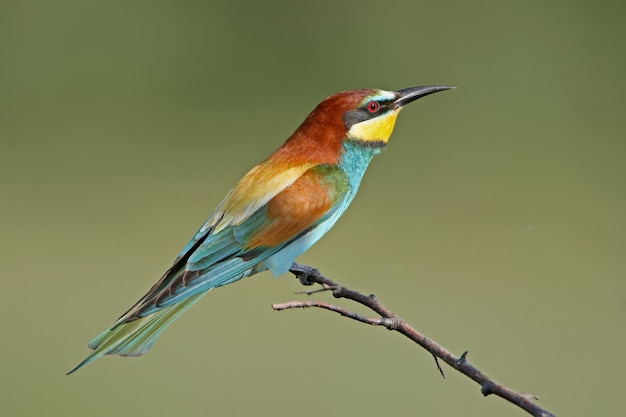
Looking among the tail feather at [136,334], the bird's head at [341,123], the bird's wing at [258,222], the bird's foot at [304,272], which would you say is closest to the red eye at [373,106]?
the bird's head at [341,123]

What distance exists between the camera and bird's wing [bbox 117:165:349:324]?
4.88 ft

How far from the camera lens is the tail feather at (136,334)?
1.31m

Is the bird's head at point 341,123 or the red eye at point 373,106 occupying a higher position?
the red eye at point 373,106

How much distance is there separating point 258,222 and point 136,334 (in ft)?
0.95

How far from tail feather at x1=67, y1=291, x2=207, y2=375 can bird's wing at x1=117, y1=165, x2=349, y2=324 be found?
5 cm

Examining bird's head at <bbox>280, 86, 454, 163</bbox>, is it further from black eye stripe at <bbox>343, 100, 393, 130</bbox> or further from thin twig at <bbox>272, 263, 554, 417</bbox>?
thin twig at <bbox>272, 263, 554, 417</bbox>

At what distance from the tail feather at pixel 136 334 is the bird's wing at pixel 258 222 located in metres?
0.05

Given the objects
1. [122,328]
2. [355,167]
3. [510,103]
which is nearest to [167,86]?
[510,103]

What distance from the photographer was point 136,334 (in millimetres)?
1376

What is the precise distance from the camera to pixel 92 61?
183 inches

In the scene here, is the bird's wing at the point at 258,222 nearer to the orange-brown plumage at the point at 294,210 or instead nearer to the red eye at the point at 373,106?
the orange-brown plumage at the point at 294,210

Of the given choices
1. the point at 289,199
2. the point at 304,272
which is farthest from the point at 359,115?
the point at 304,272

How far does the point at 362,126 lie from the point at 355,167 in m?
0.08

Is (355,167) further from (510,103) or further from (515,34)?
(515,34)
